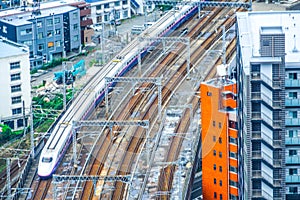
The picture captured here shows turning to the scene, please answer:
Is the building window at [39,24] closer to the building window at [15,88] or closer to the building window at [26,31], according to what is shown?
the building window at [26,31]

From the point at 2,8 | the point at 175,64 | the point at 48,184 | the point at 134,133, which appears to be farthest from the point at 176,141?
the point at 2,8

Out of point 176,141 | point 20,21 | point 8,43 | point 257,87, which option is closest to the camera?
point 257,87

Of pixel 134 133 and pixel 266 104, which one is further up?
pixel 266 104

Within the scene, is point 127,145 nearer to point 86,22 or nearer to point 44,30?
point 44,30

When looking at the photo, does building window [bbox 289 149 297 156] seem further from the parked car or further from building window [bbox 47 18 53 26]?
the parked car

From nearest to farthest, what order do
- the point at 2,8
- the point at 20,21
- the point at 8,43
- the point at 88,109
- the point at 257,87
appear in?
1. the point at 257,87
2. the point at 88,109
3. the point at 8,43
4. the point at 20,21
5. the point at 2,8

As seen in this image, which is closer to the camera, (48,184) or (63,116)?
(48,184)

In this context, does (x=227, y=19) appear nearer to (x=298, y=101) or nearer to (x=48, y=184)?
(x=48, y=184)

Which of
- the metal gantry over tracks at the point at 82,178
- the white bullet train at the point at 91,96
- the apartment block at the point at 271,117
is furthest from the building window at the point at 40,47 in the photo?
the apartment block at the point at 271,117
